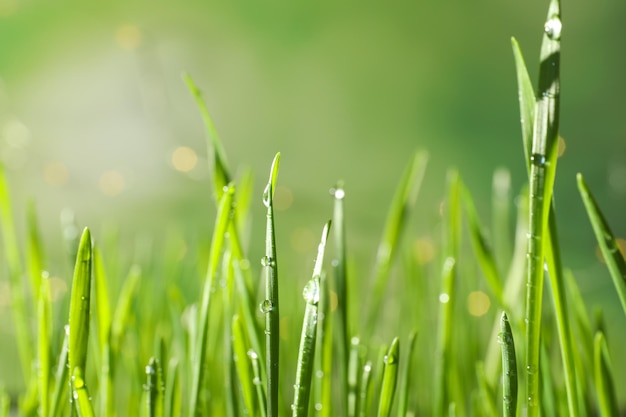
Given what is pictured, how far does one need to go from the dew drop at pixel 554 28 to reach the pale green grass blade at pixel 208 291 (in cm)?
16

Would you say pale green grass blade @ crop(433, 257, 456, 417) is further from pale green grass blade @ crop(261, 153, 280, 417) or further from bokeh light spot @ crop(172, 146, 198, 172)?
bokeh light spot @ crop(172, 146, 198, 172)

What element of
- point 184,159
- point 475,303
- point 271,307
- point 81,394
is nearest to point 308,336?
point 271,307

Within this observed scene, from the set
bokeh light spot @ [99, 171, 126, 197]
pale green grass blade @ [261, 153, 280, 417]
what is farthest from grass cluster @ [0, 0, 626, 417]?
bokeh light spot @ [99, 171, 126, 197]

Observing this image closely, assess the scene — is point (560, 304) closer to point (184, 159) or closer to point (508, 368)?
point (508, 368)

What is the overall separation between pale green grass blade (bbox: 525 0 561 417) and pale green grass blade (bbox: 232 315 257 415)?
0.14 m

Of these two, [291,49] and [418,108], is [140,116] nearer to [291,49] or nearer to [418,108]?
[291,49]

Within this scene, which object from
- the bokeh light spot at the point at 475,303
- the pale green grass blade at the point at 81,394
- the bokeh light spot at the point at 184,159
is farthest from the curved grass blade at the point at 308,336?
the bokeh light spot at the point at 184,159

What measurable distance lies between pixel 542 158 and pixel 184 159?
6.15ft

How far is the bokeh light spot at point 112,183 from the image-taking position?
2004 millimetres

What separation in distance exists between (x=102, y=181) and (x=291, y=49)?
29.9 inches

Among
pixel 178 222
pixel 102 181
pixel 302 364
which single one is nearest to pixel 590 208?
pixel 302 364

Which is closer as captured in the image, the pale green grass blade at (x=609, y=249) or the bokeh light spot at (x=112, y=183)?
the pale green grass blade at (x=609, y=249)

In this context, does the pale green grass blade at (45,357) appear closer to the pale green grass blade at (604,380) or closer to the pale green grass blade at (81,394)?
the pale green grass blade at (81,394)

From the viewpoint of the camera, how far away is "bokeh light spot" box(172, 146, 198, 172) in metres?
2.05
